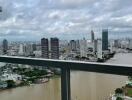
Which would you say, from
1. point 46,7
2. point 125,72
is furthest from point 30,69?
point 46,7

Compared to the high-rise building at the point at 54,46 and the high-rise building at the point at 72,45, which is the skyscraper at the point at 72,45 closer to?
the high-rise building at the point at 72,45

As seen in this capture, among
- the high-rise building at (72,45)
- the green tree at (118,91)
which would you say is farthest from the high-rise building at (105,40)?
the green tree at (118,91)

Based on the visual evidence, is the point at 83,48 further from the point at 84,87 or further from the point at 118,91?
the point at 118,91

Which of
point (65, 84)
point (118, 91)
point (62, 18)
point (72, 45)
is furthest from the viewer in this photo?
point (62, 18)

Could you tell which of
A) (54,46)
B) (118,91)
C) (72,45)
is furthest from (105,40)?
(118,91)

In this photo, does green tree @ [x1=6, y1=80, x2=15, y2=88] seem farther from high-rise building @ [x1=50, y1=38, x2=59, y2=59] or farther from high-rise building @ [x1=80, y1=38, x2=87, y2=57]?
high-rise building @ [x1=80, y1=38, x2=87, y2=57]
